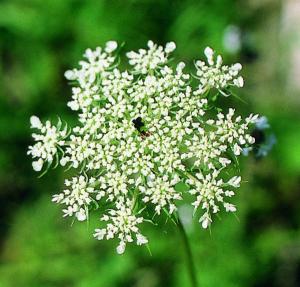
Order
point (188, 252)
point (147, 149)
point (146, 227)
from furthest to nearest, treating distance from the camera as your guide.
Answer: point (146, 227) → point (188, 252) → point (147, 149)

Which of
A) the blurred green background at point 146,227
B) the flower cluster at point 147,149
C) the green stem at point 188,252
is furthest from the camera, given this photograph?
the blurred green background at point 146,227

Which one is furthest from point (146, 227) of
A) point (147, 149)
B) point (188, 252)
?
point (147, 149)

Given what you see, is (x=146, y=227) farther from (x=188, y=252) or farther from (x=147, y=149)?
(x=147, y=149)

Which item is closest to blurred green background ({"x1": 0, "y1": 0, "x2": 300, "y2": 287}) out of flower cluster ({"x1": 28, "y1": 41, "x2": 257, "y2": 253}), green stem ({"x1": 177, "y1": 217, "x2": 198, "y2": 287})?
green stem ({"x1": 177, "y1": 217, "x2": 198, "y2": 287})

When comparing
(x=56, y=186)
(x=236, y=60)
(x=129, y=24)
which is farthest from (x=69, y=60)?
(x=236, y=60)

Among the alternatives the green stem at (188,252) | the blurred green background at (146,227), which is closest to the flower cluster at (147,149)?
the green stem at (188,252)

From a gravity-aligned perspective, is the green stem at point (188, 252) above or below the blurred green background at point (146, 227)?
below

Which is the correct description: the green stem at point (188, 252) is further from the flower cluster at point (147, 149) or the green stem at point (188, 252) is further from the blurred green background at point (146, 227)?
the blurred green background at point (146, 227)

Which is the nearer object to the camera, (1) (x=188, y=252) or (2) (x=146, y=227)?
(1) (x=188, y=252)
